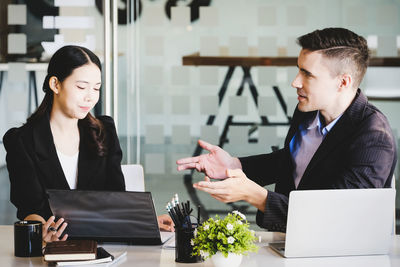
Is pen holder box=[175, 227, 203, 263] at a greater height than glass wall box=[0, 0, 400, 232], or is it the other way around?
glass wall box=[0, 0, 400, 232]

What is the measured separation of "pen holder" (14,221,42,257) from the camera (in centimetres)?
212

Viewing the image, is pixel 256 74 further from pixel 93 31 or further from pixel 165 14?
pixel 93 31

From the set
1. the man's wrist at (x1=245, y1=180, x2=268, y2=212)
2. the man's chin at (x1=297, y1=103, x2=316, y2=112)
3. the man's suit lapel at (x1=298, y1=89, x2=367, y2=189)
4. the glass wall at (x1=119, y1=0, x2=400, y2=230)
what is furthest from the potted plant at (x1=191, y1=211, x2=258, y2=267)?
the glass wall at (x1=119, y1=0, x2=400, y2=230)

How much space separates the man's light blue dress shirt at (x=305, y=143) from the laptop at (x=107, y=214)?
2.81 ft

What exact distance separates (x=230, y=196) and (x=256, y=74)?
2.45 metres

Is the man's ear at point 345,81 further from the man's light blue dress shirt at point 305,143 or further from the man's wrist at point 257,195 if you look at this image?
the man's wrist at point 257,195

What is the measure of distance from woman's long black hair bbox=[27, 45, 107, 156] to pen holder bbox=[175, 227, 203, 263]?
3.00 feet

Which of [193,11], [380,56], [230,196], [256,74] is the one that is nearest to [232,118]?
[256,74]

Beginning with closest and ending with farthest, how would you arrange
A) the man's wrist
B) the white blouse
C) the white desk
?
1. the white desk
2. the man's wrist
3. the white blouse

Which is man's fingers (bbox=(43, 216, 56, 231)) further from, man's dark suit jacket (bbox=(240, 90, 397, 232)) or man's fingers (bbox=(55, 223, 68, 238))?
man's dark suit jacket (bbox=(240, 90, 397, 232))

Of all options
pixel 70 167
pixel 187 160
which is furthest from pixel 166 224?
pixel 70 167

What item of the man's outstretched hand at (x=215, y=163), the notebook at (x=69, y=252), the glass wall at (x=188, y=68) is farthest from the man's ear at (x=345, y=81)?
the glass wall at (x=188, y=68)

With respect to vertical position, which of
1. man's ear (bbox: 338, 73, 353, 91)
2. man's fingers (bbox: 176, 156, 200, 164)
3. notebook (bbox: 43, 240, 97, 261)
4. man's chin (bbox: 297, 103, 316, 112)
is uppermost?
man's ear (bbox: 338, 73, 353, 91)

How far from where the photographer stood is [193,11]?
180 inches
